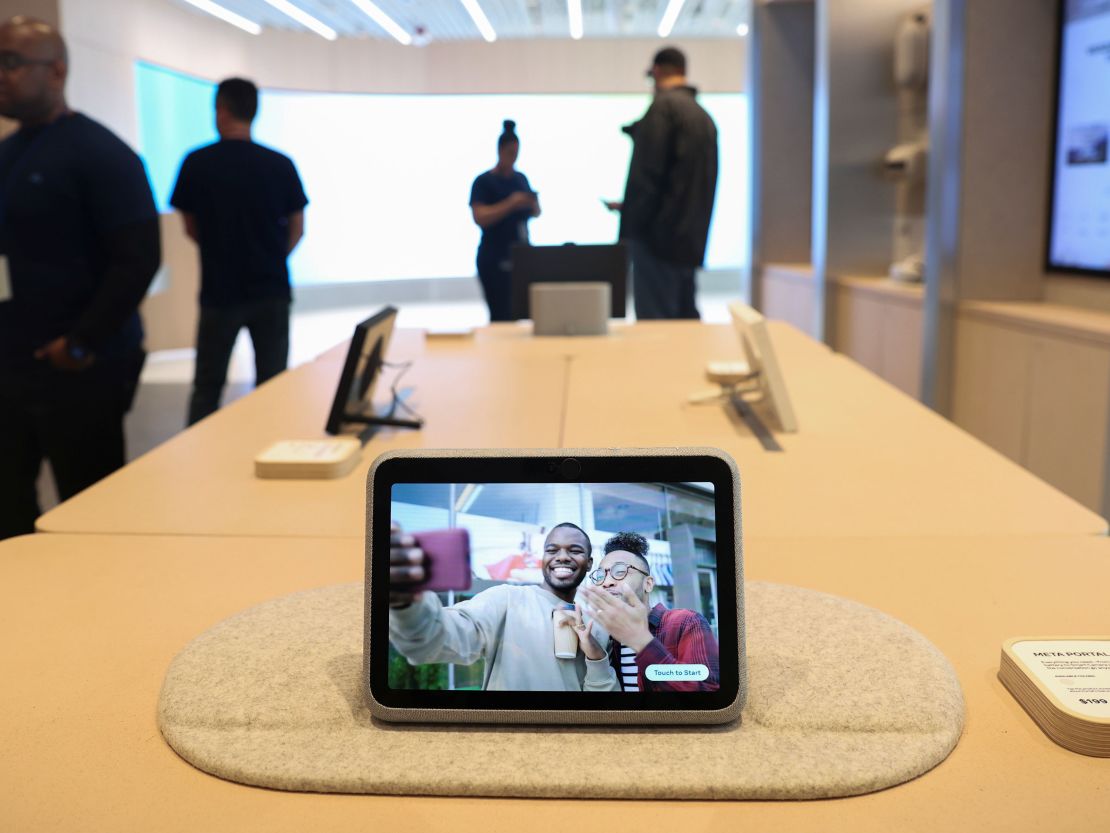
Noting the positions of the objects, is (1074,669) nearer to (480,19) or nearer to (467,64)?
(480,19)

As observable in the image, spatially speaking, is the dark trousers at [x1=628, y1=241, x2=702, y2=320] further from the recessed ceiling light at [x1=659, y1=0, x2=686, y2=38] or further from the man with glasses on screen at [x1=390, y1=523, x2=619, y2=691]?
the recessed ceiling light at [x1=659, y1=0, x2=686, y2=38]

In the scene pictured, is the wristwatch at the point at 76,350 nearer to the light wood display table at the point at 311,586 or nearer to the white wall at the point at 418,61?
the light wood display table at the point at 311,586

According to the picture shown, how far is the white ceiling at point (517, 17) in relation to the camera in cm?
1103

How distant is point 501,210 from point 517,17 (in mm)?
6998

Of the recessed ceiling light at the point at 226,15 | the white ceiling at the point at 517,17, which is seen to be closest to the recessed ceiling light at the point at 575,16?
the white ceiling at the point at 517,17

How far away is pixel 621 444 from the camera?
2.22 metres

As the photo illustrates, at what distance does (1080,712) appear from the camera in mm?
876

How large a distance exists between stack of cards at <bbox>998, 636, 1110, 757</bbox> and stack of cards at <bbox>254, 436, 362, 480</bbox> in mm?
1265

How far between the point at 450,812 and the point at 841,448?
1.50 metres

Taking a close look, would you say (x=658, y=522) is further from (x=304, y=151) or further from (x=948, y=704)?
(x=304, y=151)

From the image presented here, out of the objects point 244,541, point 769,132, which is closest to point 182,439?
point 244,541

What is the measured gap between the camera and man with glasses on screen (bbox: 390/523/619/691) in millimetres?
896

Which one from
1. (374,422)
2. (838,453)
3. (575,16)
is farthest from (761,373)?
(575,16)

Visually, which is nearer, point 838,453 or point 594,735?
point 594,735
